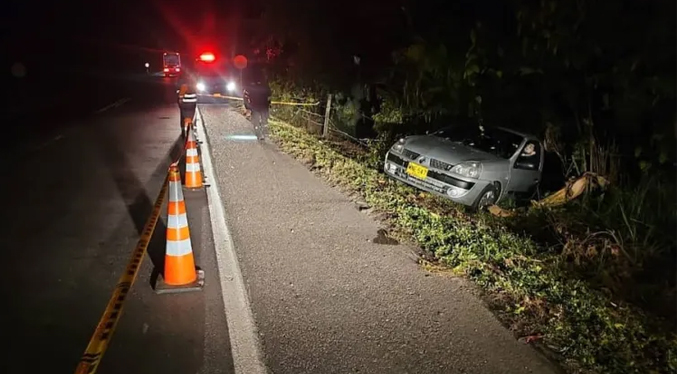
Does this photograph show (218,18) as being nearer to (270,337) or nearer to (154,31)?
(270,337)

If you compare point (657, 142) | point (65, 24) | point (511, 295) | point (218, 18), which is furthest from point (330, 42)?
point (65, 24)

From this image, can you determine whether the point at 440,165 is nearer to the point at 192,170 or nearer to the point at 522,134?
the point at 522,134

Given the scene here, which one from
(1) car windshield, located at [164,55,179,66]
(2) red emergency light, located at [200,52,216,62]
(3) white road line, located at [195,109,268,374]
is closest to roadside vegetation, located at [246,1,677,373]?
(3) white road line, located at [195,109,268,374]

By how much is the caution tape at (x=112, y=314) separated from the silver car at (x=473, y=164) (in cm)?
433

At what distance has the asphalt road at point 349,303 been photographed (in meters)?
4.09

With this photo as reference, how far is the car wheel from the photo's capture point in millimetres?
8812

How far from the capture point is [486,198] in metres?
8.94

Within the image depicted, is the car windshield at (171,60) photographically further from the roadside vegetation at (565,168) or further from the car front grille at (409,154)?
the car front grille at (409,154)

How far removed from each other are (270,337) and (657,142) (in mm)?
5841

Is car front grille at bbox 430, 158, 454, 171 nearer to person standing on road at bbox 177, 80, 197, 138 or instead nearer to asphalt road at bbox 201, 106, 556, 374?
asphalt road at bbox 201, 106, 556, 374

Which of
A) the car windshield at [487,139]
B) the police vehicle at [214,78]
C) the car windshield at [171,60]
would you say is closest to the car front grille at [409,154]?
the car windshield at [487,139]

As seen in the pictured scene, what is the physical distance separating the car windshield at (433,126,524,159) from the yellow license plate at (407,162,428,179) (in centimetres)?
107

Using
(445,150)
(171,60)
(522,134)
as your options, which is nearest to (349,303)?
(445,150)

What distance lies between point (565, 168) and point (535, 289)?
5.42m
